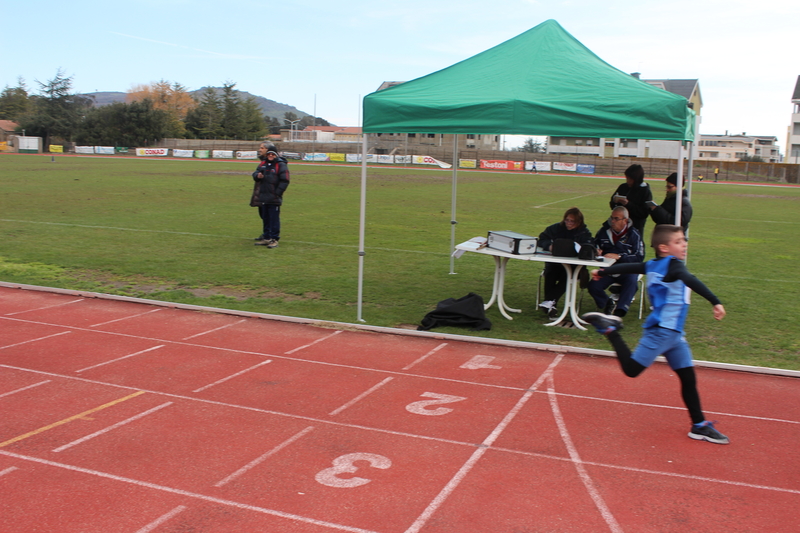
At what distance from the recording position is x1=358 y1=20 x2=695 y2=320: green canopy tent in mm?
7184

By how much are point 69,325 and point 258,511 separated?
17.0 feet

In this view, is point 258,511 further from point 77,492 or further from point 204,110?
point 204,110

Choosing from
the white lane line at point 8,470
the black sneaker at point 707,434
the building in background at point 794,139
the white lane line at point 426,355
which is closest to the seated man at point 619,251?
the white lane line at point 426,355

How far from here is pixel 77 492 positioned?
13.8ft

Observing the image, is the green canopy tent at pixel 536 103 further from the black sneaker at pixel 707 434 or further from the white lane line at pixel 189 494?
the white lane line at pixel 189 494

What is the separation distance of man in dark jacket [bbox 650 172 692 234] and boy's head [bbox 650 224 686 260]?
3493 mm

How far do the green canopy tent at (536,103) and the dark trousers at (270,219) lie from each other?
6.24 meters

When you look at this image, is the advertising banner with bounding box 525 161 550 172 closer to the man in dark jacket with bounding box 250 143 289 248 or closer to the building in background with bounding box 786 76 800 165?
the building in background with bounding box 786 76 800 165

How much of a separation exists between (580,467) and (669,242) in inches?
75.9

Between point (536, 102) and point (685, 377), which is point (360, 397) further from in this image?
point (536, 102)

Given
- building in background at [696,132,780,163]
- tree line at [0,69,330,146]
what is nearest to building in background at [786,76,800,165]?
building in background at [696,132,780,163]

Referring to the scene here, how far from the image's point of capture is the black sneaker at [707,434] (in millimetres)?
5117

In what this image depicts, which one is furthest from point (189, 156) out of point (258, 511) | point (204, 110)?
point (258, 511)

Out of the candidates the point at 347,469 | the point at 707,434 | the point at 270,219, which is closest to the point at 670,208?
the point at 707,434
